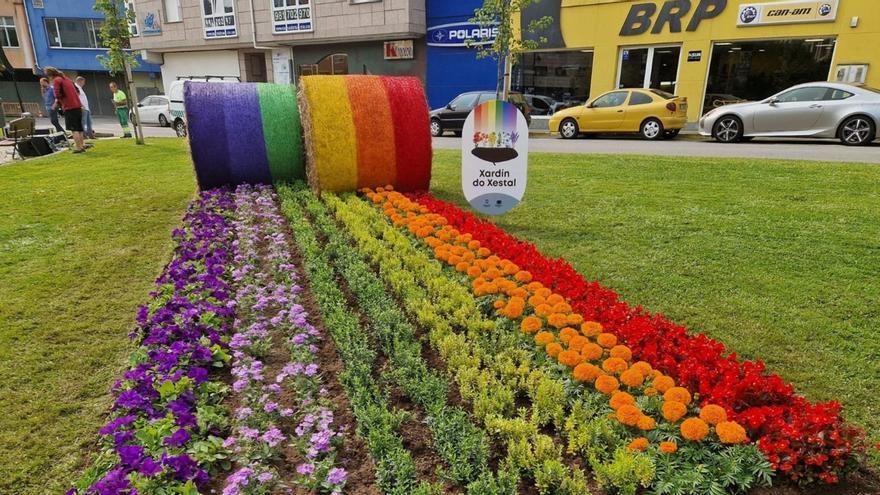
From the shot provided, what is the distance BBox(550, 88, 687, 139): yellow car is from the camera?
15406mm

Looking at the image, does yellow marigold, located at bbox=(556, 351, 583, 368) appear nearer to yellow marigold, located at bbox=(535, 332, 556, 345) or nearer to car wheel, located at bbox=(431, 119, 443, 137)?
yellow marigold, located at bbox=(535, 332, 556, 345)

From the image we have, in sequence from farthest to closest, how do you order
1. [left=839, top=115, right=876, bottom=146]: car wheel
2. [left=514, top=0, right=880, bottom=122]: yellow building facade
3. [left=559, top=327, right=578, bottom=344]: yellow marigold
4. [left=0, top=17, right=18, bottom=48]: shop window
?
1. [left=0, top=17, right=18, bottom=48]: shop window
2. [left=514, top=0, right=880, bottom=122]: yellow building facade
3. [left=839, top=115, right=876, bottom=146]: car wheel
4. [left=559, top=327, right=578, bottom=344]: yellow marigold

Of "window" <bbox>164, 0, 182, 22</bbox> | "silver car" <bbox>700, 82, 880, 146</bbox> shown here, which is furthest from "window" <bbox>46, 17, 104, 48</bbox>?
"silver car" <bbox>700, 82, 880, 146</bbox>

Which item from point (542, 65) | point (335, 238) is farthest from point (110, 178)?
point (542, 65)

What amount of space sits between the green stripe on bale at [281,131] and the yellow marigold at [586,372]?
6.15m

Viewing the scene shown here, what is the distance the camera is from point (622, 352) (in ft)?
9.77

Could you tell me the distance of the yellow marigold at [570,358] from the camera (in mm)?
2953

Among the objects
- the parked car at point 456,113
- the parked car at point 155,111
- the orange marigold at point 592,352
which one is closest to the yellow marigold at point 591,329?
the orange marigold at point 592,352

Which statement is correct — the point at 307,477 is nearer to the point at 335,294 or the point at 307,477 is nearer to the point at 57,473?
the point at 57,473

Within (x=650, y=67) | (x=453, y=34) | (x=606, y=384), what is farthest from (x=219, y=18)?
(x=606, y=384)

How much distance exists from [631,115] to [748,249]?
11.5 meters

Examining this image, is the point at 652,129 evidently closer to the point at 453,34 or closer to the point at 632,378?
the point at 453,34

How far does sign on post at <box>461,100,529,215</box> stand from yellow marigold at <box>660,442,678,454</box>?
3898 mm

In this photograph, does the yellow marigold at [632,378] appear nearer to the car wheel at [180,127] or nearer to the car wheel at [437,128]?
the car wheel at [437,128]
